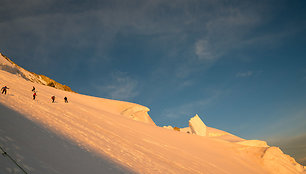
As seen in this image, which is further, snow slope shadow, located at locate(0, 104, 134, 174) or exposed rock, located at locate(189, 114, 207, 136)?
exposed rock, located at locate(189, 114, 207, 136)

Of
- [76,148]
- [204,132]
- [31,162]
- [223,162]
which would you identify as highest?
[204,132]

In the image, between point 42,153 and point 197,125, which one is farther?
point 197,125

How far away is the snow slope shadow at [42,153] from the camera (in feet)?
21.3

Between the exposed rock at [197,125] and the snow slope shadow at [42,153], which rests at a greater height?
the exposed rock at [197,125]

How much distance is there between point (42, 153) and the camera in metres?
7.72

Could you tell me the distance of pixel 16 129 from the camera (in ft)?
29.0

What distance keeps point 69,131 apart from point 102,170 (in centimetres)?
457

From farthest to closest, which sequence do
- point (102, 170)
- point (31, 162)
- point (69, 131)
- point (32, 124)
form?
point (69, 131) → point (32, 124) → point (102, 170) → point (31, 162)

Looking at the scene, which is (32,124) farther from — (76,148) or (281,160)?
(281,160)

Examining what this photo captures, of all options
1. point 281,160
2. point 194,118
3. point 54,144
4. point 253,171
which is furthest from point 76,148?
point 194,118

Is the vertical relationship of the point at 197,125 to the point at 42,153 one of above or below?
above

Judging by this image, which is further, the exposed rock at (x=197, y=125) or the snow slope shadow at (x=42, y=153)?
the exposed rock at (x=197, y=125)

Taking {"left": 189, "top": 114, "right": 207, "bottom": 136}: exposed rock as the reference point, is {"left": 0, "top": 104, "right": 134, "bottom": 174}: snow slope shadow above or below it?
below

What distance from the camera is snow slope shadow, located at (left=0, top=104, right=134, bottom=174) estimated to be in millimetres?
6485
